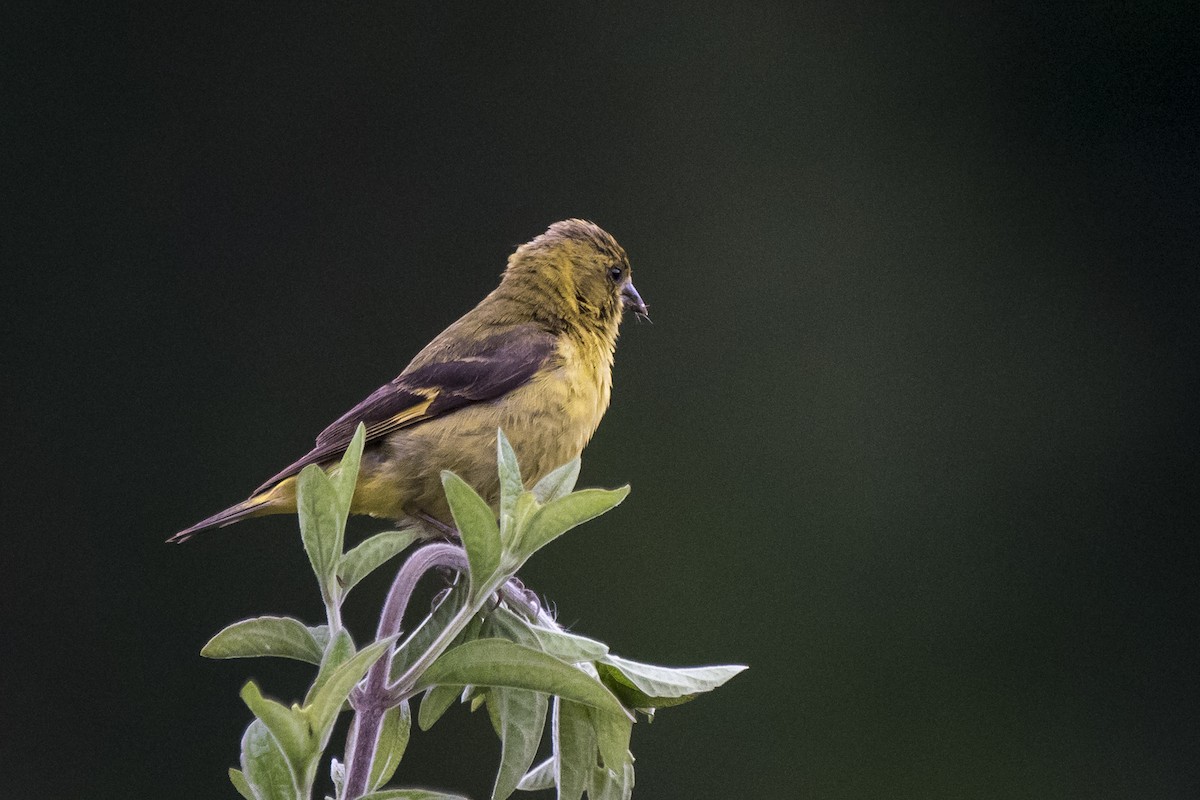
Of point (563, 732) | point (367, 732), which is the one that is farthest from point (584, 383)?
point (367, 732)

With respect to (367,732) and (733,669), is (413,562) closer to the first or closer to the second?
(367,732)

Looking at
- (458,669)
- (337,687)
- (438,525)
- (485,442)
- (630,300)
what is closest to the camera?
(337,687)

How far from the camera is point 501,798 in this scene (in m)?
1.22

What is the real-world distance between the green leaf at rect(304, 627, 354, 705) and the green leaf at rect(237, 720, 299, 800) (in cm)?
7

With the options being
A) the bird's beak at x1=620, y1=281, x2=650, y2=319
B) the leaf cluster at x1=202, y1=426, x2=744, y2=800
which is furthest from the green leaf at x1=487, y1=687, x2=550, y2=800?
the bird's beak at x1=620, y1=281, x2=650, y2=319

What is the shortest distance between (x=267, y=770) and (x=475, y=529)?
0.82 feet

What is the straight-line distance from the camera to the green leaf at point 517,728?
4.09ft

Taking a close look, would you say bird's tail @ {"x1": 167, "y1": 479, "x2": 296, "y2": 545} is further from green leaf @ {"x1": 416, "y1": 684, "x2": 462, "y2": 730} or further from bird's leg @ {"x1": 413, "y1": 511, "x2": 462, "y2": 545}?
green leaf @ {"x1": 416, "y1": 684, "x2": 462, "y2": 730}

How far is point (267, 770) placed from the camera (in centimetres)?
109

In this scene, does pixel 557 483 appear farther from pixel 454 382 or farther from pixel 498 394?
pixel 454 382

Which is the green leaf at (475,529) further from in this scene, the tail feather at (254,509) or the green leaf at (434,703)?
the tail feather at (254,509)

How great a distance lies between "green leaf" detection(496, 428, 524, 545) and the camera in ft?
3.95

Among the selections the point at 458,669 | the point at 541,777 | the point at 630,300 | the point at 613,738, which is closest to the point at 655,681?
the point at 613,738

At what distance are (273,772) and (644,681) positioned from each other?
1.26 feet
